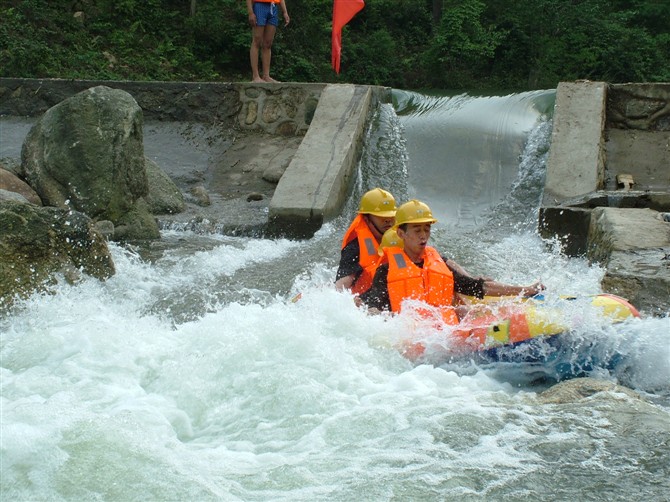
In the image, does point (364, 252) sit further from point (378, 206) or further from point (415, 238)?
point (415, 238)

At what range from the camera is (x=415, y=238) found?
5.85m

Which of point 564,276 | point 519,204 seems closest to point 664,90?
point 519,204

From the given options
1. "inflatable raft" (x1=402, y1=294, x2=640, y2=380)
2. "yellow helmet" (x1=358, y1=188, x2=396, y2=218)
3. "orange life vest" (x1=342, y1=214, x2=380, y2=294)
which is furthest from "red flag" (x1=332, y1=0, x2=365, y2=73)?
"inflatable raft" (x1=402, y1=294, x2=640, y2=380)

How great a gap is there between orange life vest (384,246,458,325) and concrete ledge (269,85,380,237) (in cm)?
353

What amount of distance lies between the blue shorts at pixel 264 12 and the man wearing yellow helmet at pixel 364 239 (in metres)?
5.74

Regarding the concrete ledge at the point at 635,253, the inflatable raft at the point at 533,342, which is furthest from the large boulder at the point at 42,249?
the concrete ledge at the point at 635,253

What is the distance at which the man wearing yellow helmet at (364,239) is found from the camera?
6246 mm

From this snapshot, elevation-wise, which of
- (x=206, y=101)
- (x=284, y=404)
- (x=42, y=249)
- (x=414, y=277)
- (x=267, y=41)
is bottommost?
(x=284, y=404)

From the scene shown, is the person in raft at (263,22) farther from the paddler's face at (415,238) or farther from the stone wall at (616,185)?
the paddler's face at (415,238)

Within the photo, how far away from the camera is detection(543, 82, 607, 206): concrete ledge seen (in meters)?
9.58

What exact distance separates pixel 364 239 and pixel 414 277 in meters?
0.70

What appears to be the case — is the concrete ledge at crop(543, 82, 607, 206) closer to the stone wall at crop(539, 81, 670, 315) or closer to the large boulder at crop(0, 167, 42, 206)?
the stone wall at crop(539, 81, 670, 315)

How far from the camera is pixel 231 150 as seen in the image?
1171 centimetres

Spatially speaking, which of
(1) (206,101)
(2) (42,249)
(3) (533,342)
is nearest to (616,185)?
(3) (533,342)
